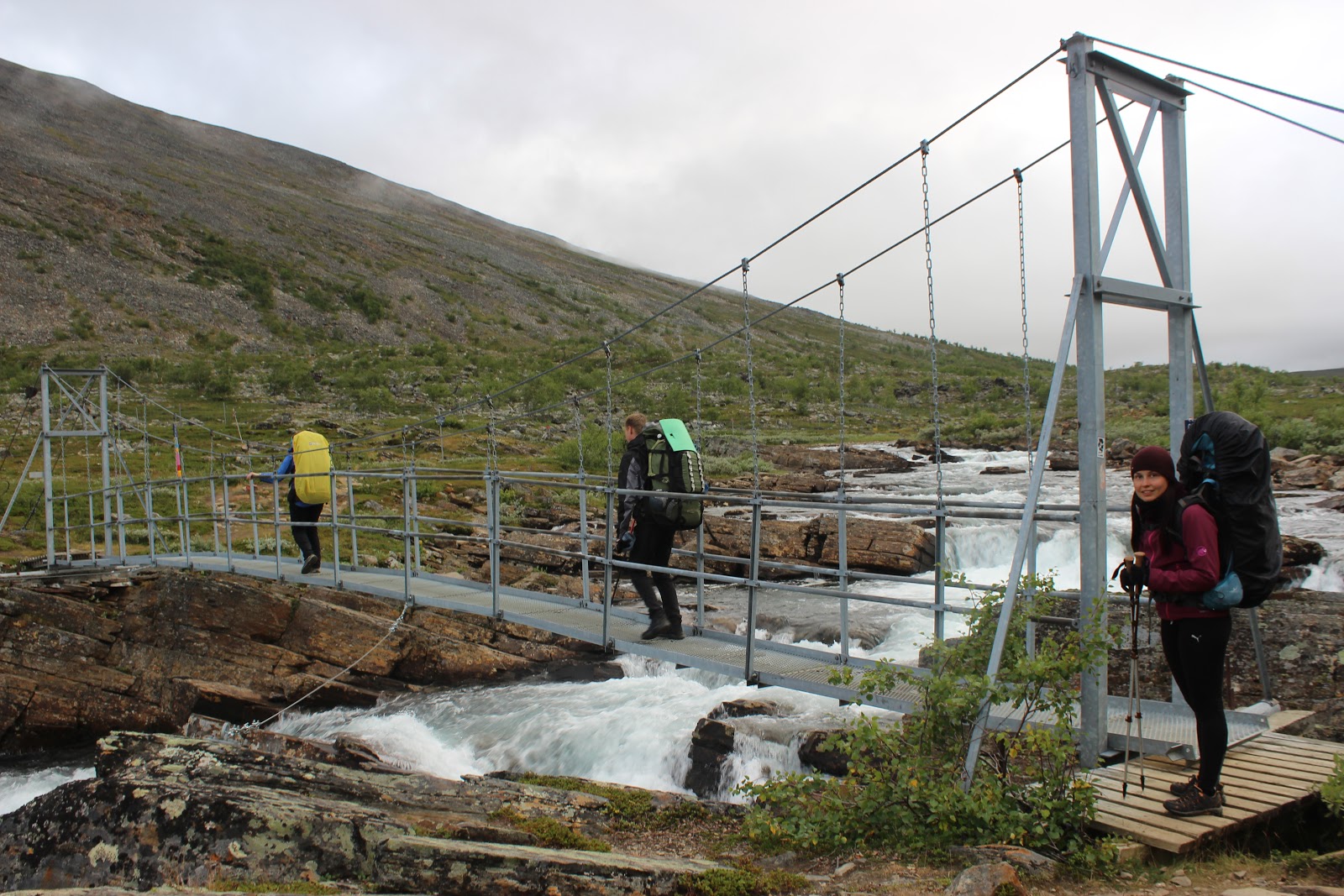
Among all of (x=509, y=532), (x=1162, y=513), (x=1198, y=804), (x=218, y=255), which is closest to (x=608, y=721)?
(x=1198, y=804)

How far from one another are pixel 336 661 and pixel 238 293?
56.3m

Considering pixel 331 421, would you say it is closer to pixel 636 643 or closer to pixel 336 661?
pixel 336 661

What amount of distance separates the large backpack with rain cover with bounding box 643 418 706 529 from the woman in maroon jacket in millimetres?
2943

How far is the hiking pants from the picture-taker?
278 inches

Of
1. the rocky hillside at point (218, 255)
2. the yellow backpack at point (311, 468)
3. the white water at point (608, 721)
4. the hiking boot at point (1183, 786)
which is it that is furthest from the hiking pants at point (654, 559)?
the rocky hillside at point (218, 255)

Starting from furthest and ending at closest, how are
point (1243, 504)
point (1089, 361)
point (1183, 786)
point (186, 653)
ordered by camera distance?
point (186, 653) → point (1089, 361) → point (1183, 786) → point (1243, 504)

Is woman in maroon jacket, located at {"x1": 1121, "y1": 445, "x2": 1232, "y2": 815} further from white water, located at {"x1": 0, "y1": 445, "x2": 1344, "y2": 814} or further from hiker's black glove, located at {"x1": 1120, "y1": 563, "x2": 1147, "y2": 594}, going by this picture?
white water, located at {"x1": 0, "y1": 445, "x2": 1344, "y2": 814}

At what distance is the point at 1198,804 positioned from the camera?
14.7 feet

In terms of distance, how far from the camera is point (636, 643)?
7109 millimetres

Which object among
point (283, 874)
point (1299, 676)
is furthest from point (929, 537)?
point (283, 874)

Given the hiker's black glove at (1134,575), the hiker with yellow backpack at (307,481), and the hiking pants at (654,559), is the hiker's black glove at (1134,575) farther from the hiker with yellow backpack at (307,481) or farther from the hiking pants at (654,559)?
the hiker with yellow backpack at (307,481)

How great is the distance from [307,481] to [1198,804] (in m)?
8.78

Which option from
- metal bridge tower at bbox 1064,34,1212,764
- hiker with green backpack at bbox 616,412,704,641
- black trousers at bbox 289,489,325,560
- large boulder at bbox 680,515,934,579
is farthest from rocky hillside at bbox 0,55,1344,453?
metal bridge tower at bbox 1064,34,1212,764

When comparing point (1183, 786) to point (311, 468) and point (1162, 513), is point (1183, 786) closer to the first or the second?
point (1162, 513)
